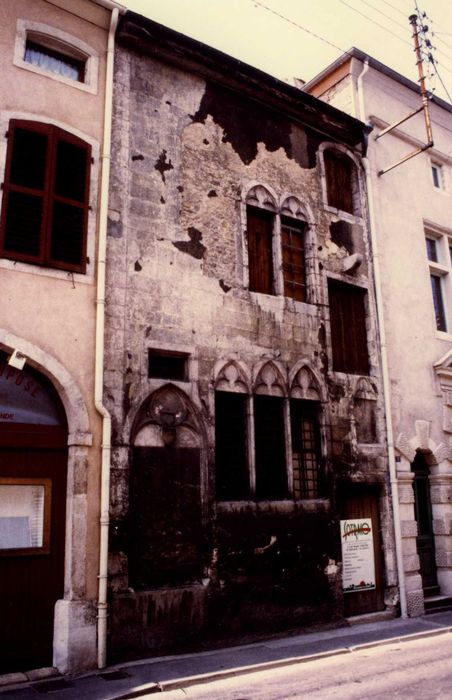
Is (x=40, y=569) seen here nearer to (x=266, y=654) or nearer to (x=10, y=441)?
(x=10, y=441)

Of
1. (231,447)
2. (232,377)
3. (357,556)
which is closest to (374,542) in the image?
(357,556)

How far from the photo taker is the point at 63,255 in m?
7.96

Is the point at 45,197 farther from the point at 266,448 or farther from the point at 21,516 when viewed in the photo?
the point at 266,448

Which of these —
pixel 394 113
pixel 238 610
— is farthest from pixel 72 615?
pixel 394 113

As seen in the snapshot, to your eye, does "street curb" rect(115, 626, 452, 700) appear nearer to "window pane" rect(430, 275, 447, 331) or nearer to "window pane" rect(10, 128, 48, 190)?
"window pane" rect(10, 128, 48, 190)

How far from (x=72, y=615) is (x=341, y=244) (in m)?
7.98

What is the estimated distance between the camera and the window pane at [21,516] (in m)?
6.98

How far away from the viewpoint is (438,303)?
13539 millimetres

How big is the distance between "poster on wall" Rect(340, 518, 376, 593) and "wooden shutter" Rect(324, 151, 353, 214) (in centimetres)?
605

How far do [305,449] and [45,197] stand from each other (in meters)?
5.63

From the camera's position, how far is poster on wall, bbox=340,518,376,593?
33.2ft

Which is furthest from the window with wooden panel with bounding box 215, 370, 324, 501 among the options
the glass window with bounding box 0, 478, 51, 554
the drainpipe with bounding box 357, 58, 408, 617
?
the glass window with bounding box 0, 478, 51, 554

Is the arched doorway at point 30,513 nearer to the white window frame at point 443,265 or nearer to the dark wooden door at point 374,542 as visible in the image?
the dark wooden door at point 374,542

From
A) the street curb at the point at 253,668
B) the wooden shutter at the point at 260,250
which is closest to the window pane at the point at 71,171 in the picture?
the wooden shutter at the point at 260,250
